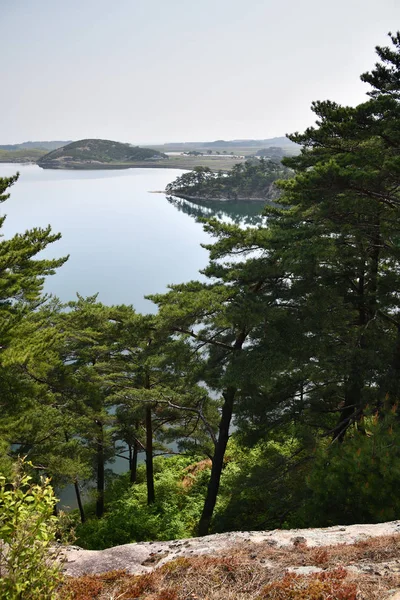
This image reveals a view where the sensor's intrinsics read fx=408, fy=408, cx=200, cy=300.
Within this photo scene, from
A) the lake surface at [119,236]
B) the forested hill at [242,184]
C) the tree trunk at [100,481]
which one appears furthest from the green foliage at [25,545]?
the forested hill at [242,184]

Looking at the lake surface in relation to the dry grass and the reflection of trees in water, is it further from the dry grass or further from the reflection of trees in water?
the dry grass

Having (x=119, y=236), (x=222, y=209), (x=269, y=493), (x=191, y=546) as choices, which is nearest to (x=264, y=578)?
(x=191, y=546)

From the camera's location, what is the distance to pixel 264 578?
3955 mm

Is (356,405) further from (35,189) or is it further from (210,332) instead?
(35,189)

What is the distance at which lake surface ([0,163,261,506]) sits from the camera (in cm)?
4519

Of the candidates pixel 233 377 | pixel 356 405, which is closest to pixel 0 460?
pixel 233 377

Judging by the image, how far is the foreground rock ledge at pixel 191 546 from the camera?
4707 mm

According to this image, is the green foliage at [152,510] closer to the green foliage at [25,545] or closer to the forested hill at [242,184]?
the green foliage at [25,545]

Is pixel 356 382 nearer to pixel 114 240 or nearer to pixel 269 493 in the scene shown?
pixel 269 493

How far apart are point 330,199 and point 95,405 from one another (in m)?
9.22

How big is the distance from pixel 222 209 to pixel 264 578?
300ft

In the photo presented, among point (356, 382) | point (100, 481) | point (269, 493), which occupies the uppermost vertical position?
point (356, 382)

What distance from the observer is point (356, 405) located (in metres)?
9.96

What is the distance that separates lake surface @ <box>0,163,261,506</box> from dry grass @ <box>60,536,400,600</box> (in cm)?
1640
